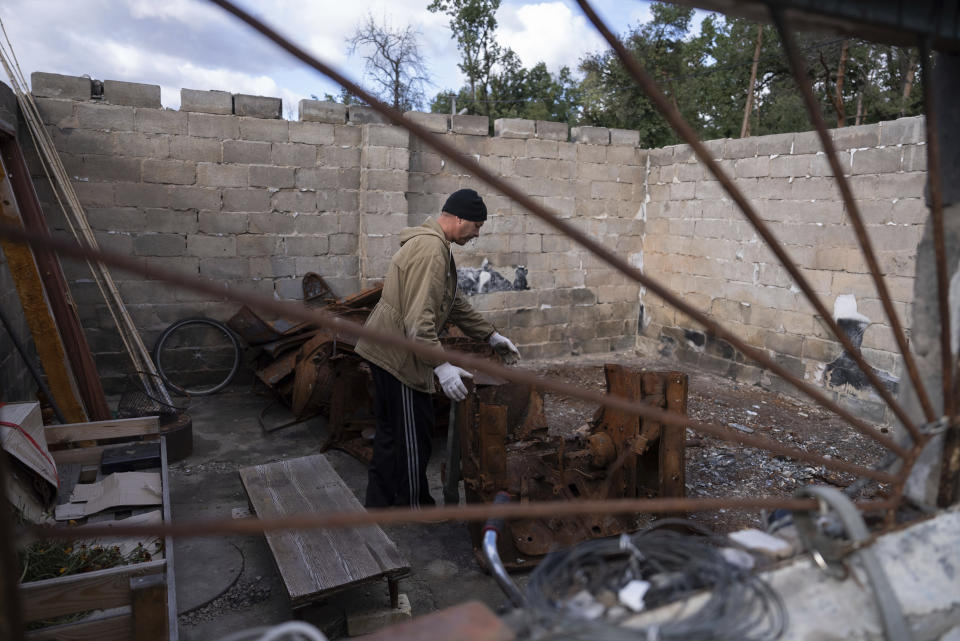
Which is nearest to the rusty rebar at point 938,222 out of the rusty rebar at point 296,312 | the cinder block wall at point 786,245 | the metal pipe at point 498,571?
the rusty rebar at point 296,312

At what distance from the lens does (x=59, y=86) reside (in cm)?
530

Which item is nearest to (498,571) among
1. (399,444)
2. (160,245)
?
(399,444)

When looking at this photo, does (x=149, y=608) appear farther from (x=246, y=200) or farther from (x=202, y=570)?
(x=246, y=200)

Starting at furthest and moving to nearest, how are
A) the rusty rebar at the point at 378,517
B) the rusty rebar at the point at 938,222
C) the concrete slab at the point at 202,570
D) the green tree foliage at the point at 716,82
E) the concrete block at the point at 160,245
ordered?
the green tree foliage at the point at 716,82 → the concrete block at the point at 160,245 → the concrete slab at the point at 202,570 → the rusty rebar at the point at 938,222 → the rusty rebar at the point at 378,517

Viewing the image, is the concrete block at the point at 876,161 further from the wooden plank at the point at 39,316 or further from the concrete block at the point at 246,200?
the wooden plank at the point at 39,316

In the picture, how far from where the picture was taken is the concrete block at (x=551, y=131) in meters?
7.23

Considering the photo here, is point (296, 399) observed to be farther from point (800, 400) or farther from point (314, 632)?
point (800, 400)

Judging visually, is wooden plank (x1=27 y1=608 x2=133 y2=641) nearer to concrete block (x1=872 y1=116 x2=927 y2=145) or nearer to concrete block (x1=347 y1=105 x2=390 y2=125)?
concrete block (x1=347 y1=105 x2=390 y2=125)

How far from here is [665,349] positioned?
7926 mm

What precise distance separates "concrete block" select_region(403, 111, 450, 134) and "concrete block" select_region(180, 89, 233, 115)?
1736mm

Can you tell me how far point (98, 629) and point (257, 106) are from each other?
16.3 feet

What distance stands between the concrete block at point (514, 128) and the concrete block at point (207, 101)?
2.69m

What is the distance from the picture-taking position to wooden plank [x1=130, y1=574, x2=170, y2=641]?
2.05 metres

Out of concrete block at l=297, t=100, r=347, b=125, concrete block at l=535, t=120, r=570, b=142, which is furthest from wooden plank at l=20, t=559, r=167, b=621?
concrete block at l=535, t=120, r=570, b=142
